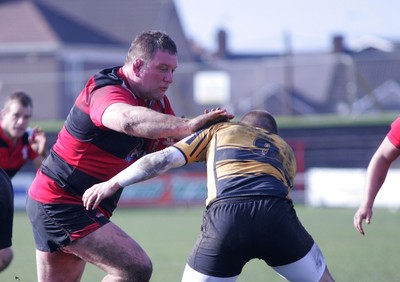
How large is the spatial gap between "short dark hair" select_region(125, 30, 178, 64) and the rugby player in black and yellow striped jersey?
2.46ft

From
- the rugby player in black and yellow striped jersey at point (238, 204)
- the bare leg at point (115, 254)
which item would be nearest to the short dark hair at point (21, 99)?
the bare leg at point (115, 254)

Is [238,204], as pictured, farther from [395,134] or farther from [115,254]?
[395,134]

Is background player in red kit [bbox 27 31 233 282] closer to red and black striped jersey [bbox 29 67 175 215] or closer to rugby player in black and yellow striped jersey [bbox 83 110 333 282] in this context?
red and black striped jersey [bbox 29 67 175 215]

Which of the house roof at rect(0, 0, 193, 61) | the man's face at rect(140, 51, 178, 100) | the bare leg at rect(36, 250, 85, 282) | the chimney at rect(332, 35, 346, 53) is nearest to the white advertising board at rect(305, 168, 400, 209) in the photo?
the chimney at rect(332, 35, 346, 53)

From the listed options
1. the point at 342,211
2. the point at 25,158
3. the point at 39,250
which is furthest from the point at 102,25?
the point at 39,250

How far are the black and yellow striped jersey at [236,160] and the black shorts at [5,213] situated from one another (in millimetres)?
2443

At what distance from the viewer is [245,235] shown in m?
5.03

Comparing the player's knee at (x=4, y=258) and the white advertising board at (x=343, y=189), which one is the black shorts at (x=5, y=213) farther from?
the white advertising board at (x=343, y=189)

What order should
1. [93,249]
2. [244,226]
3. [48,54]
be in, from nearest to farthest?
[244,226] < [93,249] < [48,54]

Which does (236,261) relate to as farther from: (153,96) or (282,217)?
(153,96)

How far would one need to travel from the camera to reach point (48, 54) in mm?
37094

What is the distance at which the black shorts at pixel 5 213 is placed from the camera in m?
7.11

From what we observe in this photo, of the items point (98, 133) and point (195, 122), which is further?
point (98, 133)

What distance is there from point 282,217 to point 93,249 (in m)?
1.37
